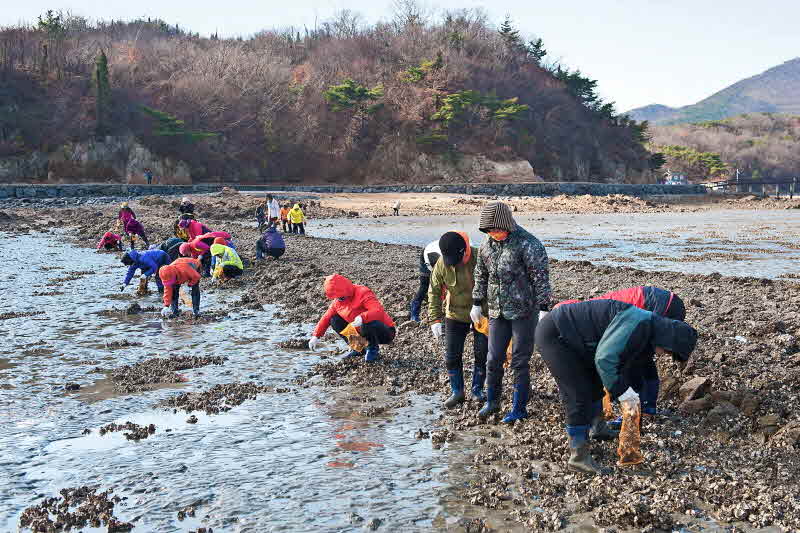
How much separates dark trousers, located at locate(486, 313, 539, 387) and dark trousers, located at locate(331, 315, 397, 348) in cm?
225

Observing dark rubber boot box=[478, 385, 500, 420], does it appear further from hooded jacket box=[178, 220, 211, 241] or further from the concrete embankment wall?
the concrete embankment wall

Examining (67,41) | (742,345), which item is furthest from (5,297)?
(67,41)

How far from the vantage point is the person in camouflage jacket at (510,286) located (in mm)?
5863

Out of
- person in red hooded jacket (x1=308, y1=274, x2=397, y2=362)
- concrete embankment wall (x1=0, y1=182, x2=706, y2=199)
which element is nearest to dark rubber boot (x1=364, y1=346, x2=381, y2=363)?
person in red hooded jacket (x1=308, y1=274, x2=397, y2=362)

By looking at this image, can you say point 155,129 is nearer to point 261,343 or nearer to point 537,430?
point 261,343

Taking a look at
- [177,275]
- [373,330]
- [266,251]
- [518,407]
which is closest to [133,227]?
[266,251]

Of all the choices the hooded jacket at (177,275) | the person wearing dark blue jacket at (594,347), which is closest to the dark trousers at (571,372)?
the person wearing dark blue jacket at (594,347)

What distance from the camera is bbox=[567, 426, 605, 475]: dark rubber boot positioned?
16.8ft

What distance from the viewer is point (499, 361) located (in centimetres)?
617

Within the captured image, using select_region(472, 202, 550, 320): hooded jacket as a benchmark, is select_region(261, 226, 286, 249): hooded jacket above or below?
below

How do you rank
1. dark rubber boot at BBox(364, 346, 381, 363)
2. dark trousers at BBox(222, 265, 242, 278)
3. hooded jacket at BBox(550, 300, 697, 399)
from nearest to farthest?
hooded jacket at BBox(550, 300, 697, 399), dark rubber boot at BBox(364, 346, 381, 363), dark trousers at BBox(222, 265, 242, 278)

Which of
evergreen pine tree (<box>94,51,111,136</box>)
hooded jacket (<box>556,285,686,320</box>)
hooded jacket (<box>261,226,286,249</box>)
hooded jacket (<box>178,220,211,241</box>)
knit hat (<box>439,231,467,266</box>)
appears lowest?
hooded jacket (<box>261,226,286,249</box>)

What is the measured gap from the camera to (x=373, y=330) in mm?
8250

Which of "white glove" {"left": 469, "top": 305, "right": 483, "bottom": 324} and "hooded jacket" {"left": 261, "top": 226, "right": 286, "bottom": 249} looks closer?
"white glove" {"left": 469, "top": 305, "right": 483, "bottom": 324}
